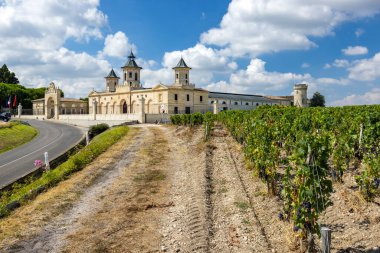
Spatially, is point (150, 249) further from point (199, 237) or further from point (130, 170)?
point (130, 170)

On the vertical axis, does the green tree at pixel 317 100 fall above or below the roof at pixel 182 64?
below

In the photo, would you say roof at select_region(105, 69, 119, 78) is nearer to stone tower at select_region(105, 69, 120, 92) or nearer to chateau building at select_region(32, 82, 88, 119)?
stone tower at select_region(105, 69, 120, 92)

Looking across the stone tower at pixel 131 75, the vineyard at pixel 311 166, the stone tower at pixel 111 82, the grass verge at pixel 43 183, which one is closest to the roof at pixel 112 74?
the stone tower at pixel 111 82

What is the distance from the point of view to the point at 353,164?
12.9 metres

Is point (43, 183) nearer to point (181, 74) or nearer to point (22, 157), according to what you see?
point (22, 157)

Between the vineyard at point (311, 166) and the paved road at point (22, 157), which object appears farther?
the paved road at point (22, 157)

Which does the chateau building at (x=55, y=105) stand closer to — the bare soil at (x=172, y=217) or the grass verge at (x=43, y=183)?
the grass verge at (x=43, y=183)

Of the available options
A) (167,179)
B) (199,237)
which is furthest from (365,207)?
(167,179)

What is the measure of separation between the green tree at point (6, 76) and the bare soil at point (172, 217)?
9862cm

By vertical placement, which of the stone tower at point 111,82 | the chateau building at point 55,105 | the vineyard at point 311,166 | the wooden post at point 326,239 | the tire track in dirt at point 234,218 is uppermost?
the stone tower at point 111,82

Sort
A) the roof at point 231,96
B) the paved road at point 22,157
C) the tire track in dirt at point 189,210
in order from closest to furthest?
1. the tire track in dirt at point 189,210
2. the paved road at point 22,157
3. the roof at point 231,96

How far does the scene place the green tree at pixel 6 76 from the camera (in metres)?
102

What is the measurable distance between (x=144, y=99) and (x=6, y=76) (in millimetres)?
59980

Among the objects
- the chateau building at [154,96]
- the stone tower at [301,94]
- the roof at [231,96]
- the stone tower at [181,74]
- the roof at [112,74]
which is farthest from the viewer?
the stone tower at [301,94]
